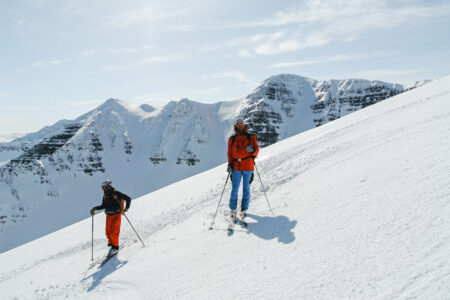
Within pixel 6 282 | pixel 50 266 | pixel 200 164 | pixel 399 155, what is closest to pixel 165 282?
pixel 399 155

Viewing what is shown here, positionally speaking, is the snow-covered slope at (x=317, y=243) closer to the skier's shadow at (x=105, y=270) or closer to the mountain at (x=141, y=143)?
the skier's shadow at (x=105, y=270)

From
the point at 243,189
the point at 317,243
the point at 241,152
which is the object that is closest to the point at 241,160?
the point at 241,152

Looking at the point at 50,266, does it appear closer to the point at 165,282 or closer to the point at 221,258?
the point at 165,282

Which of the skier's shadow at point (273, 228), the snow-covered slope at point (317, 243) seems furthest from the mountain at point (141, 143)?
the skier's shadow at point (273, 228)

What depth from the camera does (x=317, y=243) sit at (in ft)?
13.9

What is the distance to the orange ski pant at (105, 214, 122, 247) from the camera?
8311 mm

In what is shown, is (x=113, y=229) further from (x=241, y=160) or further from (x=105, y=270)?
(x=241, y=160)

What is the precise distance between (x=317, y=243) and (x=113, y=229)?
6.85m

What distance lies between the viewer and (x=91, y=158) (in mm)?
158125

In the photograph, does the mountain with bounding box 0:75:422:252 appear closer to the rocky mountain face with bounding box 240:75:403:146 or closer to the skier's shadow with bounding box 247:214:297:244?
the rocky mountain face with bounding box 240:75:403:146

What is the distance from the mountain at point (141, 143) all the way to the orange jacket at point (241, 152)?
138655 mm

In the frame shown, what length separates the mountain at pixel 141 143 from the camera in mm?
139875

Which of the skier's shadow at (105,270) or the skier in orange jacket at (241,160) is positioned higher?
the skier in orange jacket at (241,160)

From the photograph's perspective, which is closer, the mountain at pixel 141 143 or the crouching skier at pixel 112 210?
the crouching skier at pixel 112 210
